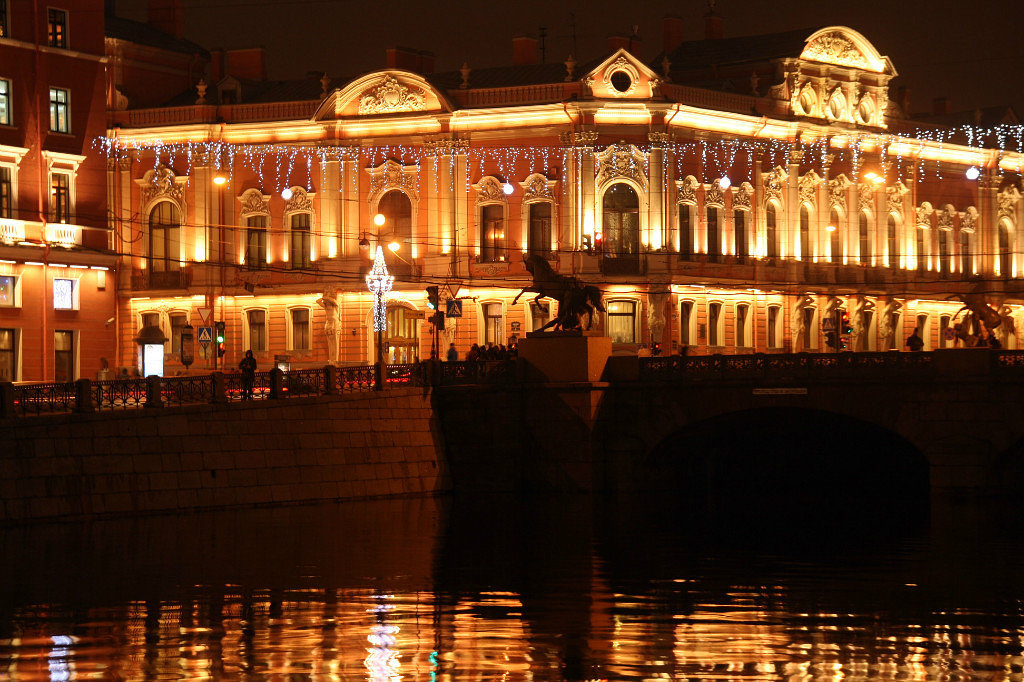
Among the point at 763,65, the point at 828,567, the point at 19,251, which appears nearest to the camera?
the point at 828,567

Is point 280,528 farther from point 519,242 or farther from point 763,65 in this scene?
point 763,65

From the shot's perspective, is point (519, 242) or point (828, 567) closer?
point (828, 567)

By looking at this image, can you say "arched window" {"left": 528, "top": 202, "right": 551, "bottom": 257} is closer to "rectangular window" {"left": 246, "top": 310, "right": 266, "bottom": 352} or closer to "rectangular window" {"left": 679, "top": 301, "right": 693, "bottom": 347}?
"rectangular window" {"left": 679, "top": 301, "right": 693, "bottom": 347}

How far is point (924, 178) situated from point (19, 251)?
3542 centimetres

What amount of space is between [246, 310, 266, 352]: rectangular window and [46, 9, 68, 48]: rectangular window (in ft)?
44.8

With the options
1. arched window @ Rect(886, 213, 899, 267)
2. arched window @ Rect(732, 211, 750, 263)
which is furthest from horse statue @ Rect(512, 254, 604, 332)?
arched window @ Rect(886, 213, 899, 267)

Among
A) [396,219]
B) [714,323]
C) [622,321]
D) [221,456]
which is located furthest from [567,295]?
[396,219]

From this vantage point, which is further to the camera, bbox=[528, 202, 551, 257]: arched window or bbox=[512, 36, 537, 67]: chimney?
bbox=[512, 36, 537, 67]: chimney

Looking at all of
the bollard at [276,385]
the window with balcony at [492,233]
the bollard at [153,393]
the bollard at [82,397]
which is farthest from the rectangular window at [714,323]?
the bollard at [82,397]

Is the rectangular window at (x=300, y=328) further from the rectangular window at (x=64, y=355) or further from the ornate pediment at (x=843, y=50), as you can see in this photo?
the ornate pediment at (x=843, y=50)

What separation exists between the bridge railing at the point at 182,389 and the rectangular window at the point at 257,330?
1778 centimetres

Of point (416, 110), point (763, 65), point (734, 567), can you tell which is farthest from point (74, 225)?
point (734, 567)

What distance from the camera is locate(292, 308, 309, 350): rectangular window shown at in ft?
209

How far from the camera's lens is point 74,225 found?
5412cm
